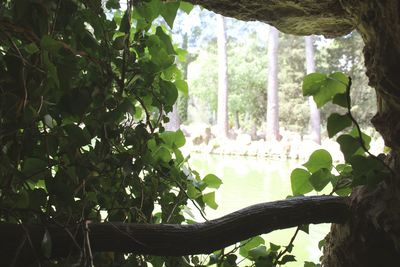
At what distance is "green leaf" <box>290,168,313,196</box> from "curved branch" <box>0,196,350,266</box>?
2cm

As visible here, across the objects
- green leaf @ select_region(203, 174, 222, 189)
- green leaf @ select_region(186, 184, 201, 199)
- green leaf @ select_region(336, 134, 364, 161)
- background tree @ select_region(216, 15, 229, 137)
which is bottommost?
green leaf @ select_region(186, 184, 201, 199)

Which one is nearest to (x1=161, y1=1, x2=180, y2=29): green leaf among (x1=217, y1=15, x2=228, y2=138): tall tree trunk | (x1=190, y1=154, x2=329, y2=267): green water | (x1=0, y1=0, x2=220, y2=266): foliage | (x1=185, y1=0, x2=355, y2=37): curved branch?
(x1=0, y1=0, x2=220, y2=266): foliage

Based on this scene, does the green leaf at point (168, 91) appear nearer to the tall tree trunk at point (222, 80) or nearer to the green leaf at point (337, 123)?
the green leaf at point (337, 123)

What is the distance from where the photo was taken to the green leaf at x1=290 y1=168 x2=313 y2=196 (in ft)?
2.52

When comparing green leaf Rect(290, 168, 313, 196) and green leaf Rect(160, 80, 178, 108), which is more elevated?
green leaf Rect(160, 80, 178, 108)

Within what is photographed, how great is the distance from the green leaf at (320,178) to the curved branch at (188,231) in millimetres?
44

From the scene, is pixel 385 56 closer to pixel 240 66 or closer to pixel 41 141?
pixel 41 141

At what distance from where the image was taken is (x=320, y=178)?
→ 733 mm

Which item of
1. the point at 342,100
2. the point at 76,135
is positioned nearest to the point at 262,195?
the point at 342,100

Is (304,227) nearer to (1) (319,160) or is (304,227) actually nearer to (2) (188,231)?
(1) (319,160)

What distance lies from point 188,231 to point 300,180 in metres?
0.24

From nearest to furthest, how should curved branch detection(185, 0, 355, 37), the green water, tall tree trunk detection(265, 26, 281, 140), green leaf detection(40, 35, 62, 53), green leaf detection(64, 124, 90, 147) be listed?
green leaf detection(40, 35, 62, 53), green leaf detection(64, 124, 90, 147), curved branch detection(185, 0, 355, 37), the green water, tall tree trunk detection(265, 26, 281, 140)

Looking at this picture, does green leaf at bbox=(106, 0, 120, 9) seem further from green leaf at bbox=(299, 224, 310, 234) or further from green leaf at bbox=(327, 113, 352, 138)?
green leaf at bbox=(299, 224, 310, 234)

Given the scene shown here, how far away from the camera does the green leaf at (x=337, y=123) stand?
646 millimetres
